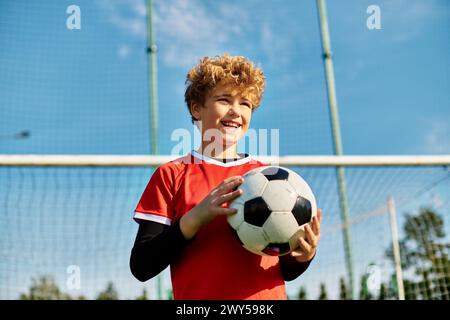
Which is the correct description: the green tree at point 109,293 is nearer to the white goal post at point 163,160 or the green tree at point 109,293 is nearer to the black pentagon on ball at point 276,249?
the white goal post at point 163,160

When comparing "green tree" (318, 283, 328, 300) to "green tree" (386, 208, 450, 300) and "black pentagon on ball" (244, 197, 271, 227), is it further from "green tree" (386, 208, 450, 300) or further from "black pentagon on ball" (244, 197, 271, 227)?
"black pentagon on ball" (244, 197, 271, 227)

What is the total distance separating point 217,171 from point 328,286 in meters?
3.71

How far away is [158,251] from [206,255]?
0.47 ft

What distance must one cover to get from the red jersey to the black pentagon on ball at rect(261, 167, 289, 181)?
159 millimetres

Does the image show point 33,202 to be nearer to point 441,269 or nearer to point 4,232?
point 4,232

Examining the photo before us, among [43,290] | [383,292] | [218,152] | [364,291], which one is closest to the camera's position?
[218,152]

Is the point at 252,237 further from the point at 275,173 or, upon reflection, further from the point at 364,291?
the point at 364,291

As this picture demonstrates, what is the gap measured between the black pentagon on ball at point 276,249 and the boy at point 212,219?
3cm

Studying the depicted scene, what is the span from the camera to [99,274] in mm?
4750

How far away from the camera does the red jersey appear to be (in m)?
1.60

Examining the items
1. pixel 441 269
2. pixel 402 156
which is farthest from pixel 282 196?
pixel 441 269

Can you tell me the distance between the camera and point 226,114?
179cm

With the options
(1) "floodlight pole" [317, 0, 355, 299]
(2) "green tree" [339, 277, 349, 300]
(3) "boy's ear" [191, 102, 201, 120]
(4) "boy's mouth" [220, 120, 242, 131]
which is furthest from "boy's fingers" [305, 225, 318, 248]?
(2) "green tree" [339, 277, 349, 300]

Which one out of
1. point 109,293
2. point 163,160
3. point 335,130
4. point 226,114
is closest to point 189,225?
point 226,114
